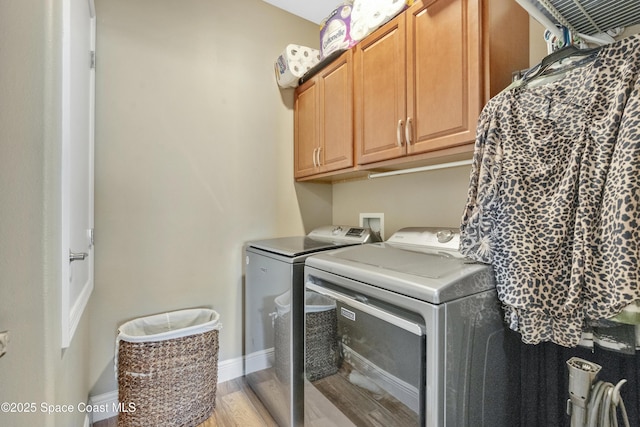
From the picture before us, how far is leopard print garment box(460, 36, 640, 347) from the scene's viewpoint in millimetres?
782

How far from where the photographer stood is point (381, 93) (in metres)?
1.57

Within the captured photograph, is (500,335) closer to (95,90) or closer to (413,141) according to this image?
(413,141)

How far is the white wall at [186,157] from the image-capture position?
67.4 inches

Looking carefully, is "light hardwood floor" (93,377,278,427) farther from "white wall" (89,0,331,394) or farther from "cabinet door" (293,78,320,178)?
"cabinet door" (293,78,320,178)

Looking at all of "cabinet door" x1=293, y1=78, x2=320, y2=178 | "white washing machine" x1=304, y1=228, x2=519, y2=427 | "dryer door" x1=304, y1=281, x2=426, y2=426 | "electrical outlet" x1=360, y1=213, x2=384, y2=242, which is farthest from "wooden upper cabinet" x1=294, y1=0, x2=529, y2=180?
"dryer door" x1=304, y1=281, x2=426, y2=426

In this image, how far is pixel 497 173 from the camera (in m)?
1.03

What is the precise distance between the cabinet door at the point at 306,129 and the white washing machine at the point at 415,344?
3.46ft

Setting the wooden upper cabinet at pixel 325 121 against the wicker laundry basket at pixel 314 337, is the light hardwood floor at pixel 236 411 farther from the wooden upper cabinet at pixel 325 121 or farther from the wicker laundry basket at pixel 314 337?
the wooden upper cabinet at pixel 325 121

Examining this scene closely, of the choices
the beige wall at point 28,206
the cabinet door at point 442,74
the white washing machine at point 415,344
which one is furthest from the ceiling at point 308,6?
the white washing machine at point 415,344

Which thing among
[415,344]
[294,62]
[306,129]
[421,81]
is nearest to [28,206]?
[415,344]

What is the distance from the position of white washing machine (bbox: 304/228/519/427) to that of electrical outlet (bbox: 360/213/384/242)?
2.43 ft

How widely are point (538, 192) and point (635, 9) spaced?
0.66 meters

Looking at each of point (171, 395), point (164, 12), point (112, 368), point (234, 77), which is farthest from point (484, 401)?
point (164, 12)

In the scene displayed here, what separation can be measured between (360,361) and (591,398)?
687mm
